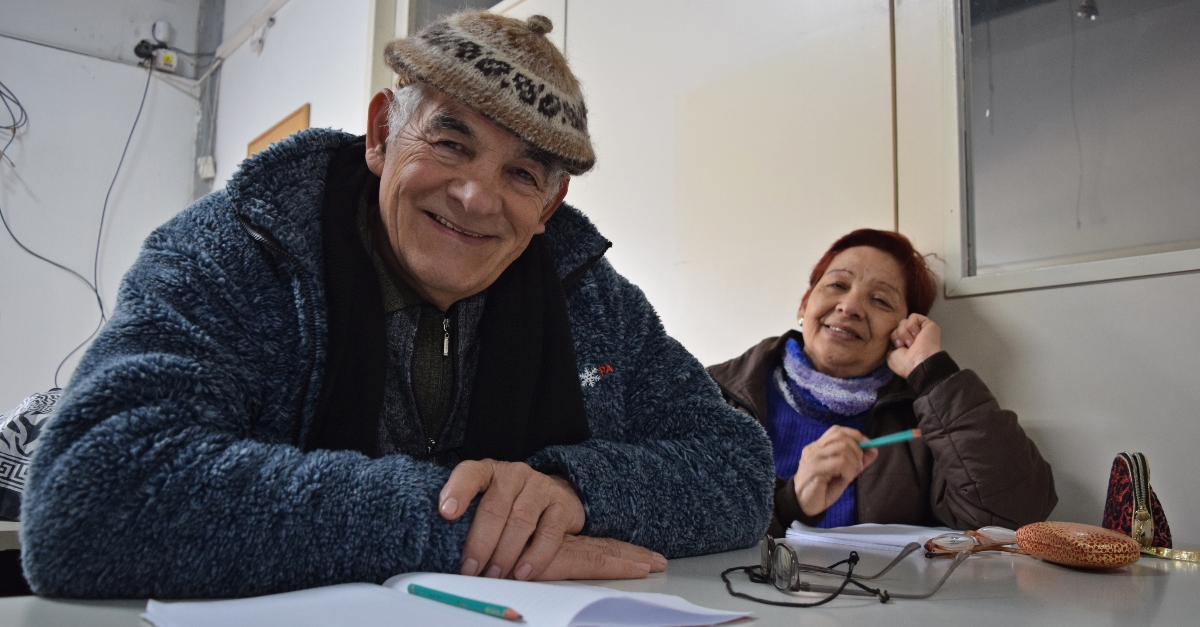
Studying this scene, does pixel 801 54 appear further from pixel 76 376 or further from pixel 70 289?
pixel 70 289

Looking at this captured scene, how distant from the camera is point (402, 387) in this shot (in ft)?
3.53

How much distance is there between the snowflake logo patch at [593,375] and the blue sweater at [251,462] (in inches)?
4.5

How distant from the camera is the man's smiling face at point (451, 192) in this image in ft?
3.37

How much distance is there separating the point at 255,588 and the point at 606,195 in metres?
2.08

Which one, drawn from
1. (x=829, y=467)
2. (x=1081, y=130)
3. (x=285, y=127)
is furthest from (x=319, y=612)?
(x=285, y=127)

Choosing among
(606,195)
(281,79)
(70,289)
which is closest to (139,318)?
(606,195)

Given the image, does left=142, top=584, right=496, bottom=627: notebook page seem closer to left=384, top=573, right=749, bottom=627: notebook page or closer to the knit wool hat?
left=384, top=573, right=749, bottom=627: notebook page

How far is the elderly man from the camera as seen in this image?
686 millimetres

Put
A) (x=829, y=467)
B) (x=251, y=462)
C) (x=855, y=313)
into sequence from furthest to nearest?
(x=855, y=313)
(x=829, y=467)
(x=251, y=462)

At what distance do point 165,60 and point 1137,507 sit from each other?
17.3 feet

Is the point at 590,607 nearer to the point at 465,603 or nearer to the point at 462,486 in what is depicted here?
the point at 465,603

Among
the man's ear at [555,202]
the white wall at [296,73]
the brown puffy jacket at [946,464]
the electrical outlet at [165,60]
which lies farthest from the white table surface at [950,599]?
the electrical outlet at [165,60]

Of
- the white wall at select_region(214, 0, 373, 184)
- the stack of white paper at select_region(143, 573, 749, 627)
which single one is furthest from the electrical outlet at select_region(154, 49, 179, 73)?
the stack of white paper at select_region(143, 573, 749, 627)

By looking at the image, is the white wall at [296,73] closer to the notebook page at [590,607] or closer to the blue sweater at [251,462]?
the blue sweater at [251,462]
